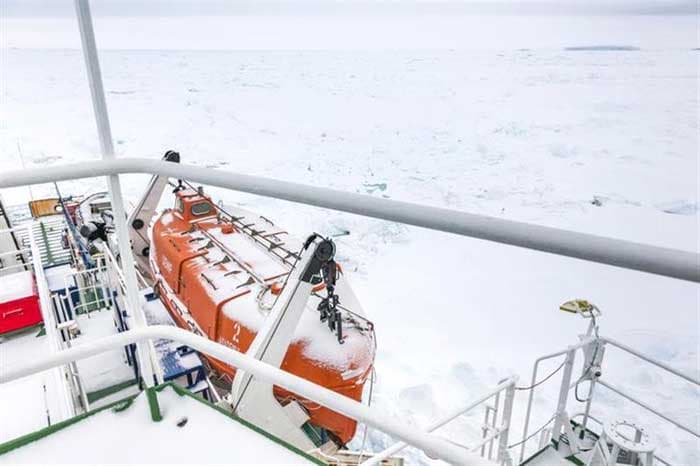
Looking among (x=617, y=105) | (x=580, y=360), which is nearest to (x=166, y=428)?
(x=580, y=360)

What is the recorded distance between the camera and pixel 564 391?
2.47 meters

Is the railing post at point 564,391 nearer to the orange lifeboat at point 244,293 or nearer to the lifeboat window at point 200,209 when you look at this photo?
the orange lifeboat at point 244,293

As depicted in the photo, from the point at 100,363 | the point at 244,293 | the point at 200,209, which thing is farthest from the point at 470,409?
the point at 200,209

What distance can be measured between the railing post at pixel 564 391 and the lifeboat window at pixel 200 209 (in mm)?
4938

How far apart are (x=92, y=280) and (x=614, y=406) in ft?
25.7

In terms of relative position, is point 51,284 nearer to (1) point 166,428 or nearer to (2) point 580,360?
(1) point 166,428

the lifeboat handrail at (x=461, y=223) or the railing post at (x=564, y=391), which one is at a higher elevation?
the lifeboat handrail at (x=461, y=223)

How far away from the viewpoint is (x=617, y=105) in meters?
27.2

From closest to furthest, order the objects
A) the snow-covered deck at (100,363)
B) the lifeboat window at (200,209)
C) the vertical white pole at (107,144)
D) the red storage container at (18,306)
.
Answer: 1. the vertical white pole at (107,144)
2. the red storage container at (18,306)
3. the snow-covered deck at (100,363)
4. the lifeboat window at (200,209)

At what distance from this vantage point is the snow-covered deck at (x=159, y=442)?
39.6 inches

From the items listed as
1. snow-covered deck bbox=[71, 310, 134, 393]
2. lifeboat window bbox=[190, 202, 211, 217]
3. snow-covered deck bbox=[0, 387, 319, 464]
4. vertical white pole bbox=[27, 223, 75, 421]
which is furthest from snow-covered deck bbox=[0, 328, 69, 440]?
lifeboat window bbox=[190, 202, 211, 217]

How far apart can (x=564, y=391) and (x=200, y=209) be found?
503cm

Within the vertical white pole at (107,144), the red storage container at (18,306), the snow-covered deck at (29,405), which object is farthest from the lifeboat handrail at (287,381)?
the red storage container at (18,306)

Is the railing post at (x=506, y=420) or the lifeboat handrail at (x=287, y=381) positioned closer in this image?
the lifeboat handrail at (x=287, y=381)
